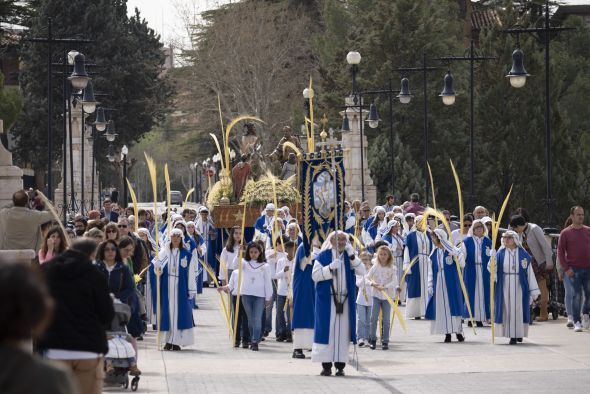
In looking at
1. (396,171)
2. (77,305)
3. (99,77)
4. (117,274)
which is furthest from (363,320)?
(99,77)

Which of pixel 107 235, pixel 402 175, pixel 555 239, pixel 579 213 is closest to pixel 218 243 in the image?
pixel 555 239

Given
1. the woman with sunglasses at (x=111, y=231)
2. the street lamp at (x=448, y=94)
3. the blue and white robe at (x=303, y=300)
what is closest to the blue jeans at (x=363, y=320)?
the blue and white robe at (x=303, y=300)

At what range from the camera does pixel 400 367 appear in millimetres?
15992

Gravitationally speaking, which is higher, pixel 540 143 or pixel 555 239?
pixel 540 143

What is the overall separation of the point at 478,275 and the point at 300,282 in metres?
4.91

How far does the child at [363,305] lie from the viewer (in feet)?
60.0

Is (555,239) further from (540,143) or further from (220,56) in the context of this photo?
(220,56)

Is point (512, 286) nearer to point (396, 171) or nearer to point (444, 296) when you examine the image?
point (444, 296)

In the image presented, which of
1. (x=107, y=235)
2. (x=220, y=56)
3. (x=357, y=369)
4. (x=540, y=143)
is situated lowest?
(x=357, y=369)

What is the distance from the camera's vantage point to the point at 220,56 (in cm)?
7600

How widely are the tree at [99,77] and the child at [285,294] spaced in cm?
4780

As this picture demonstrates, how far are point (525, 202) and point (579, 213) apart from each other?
111 feet

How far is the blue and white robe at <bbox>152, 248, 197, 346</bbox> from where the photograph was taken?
18.0 meters

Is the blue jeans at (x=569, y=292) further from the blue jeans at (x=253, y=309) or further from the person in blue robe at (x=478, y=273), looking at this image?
the blue jeans at (x=253, y=309)
